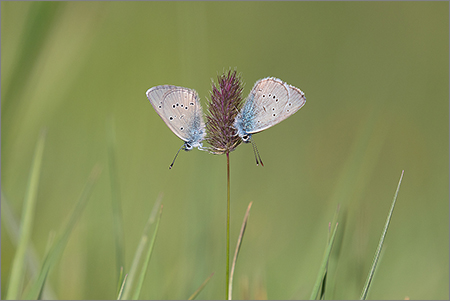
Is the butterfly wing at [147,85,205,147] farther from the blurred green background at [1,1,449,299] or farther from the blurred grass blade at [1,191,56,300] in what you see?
the blurred grass blade at [1,191,56,300]

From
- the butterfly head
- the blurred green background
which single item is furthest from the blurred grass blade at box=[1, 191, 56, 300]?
the butterfly head

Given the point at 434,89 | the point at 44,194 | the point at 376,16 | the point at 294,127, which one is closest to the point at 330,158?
the point at 294,127

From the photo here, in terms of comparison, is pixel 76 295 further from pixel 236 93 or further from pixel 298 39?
pixel 298 39

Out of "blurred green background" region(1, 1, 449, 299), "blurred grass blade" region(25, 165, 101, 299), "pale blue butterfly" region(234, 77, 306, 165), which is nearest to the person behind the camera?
"blurred grass blade" region(25, 165, 101, 299)

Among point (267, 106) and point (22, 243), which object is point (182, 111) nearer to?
point (267, 106)

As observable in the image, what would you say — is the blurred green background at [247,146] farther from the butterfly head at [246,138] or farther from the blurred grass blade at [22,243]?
the blurred grass blade at [22,243]

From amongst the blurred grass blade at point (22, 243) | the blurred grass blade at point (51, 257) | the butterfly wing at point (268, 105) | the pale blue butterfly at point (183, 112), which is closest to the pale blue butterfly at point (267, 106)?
the butterfly wing at point (268, 105)

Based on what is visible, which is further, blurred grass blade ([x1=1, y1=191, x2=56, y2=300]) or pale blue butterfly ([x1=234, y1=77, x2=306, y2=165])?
blurred grass blade ([x1=1, y1=191, x2=56, y2=300])
